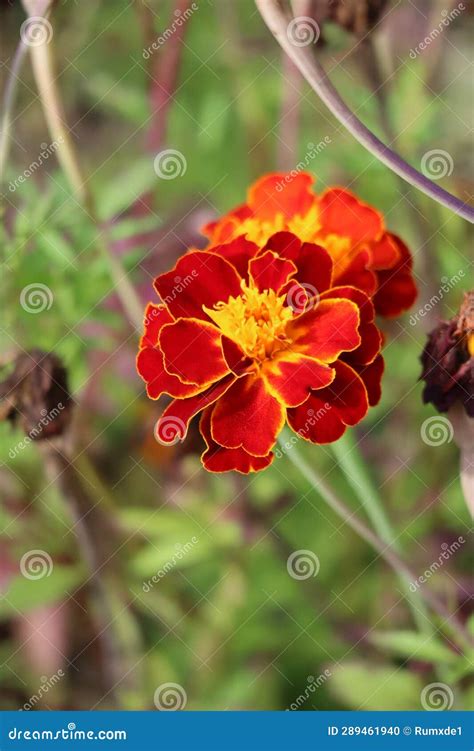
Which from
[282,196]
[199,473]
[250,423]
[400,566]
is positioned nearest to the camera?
[250,423]

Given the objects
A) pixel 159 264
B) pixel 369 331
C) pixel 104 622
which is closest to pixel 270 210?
pixel 369 331

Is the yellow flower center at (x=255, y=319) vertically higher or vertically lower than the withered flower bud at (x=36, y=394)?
higher

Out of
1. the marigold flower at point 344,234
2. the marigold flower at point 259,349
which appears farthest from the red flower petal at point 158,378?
the marigold flower at point 344,234

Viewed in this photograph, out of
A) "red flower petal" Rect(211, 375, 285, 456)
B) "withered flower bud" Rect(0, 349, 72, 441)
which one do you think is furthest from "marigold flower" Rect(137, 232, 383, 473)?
"withered flower bud" Rect(0, 349, 72, 441)

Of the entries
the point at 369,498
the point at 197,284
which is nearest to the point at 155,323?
the point at 197,284

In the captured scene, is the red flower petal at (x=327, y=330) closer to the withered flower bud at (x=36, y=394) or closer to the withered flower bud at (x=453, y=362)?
the withered flower bud at (x=453, y=362)

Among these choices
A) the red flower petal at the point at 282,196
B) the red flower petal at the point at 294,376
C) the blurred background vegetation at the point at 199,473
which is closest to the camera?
the red flower petal at the point at 294,376

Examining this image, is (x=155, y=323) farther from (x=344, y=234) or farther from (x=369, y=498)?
(x=369, y=498)
